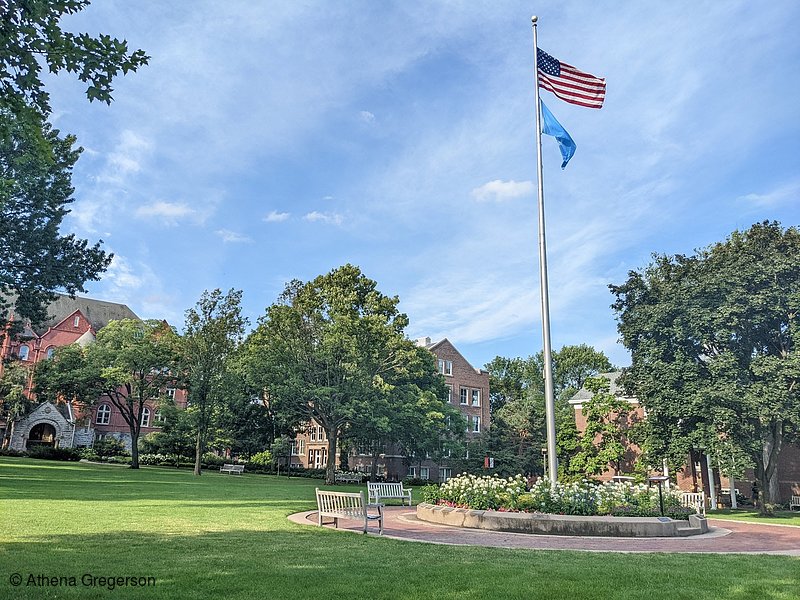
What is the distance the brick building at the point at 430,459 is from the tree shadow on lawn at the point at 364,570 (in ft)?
143

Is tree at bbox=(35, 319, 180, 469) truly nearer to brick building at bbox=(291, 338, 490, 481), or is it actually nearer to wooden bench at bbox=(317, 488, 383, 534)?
brick building at bbox=(291, 338, 490, 481)

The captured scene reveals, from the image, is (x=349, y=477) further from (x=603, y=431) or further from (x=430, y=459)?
(x=603, y=431)

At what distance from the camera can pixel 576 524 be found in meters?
13.8

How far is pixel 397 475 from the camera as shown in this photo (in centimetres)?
5553

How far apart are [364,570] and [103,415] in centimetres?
7203

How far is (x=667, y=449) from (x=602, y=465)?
599 inches

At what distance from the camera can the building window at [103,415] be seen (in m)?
70.8

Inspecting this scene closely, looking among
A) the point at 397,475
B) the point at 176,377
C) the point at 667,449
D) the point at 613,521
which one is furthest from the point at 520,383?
the point at 613,521

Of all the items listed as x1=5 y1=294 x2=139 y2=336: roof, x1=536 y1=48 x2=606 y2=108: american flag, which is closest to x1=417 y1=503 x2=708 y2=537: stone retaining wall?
x1=536 y1=48 x2=606 y2=108: american flag

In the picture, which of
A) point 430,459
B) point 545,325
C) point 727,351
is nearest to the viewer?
point 545,325

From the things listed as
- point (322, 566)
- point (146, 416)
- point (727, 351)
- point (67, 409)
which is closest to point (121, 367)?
point (67, 409)

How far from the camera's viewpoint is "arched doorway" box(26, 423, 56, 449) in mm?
64312

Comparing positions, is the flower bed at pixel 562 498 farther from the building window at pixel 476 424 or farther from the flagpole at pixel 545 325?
the building window at pixel 476 424

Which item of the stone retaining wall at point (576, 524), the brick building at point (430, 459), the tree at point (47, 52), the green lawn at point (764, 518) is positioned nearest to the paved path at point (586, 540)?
the stone retaining wall at point (576, 524)
